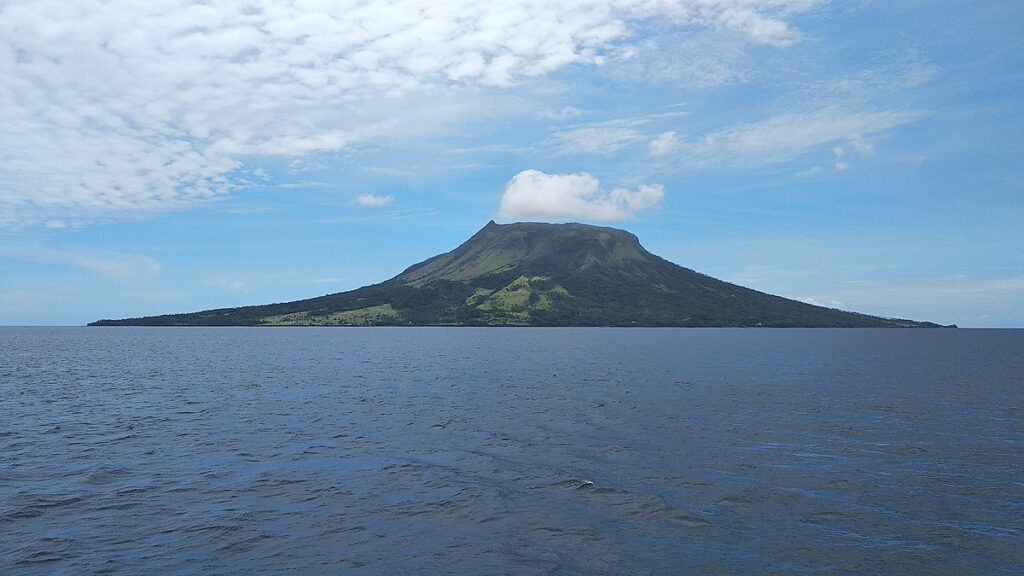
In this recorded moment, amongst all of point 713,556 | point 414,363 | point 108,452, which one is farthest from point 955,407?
point 414,363

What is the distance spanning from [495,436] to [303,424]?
17.4 metres

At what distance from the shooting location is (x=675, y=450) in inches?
1695

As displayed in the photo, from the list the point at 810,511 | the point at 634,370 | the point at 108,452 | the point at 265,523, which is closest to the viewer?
the point at 265,523

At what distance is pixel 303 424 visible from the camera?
5297 cm

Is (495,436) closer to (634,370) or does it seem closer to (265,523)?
(265,523)

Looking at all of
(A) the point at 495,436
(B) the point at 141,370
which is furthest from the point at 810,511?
(B) the point at 141,370

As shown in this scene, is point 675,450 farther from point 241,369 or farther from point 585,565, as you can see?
point 241,369

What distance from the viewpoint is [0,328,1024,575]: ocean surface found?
2416cm

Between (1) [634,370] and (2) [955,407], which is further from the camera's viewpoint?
(1) [634,370]

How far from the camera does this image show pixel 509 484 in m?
33.9

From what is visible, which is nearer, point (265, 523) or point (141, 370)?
point (265, 523)

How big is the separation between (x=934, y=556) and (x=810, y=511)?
589 centimetres

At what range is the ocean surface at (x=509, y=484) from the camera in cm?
2416

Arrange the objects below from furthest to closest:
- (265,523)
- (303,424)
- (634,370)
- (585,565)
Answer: (634,370) < (303,424) < (265,523) < (585,565)
